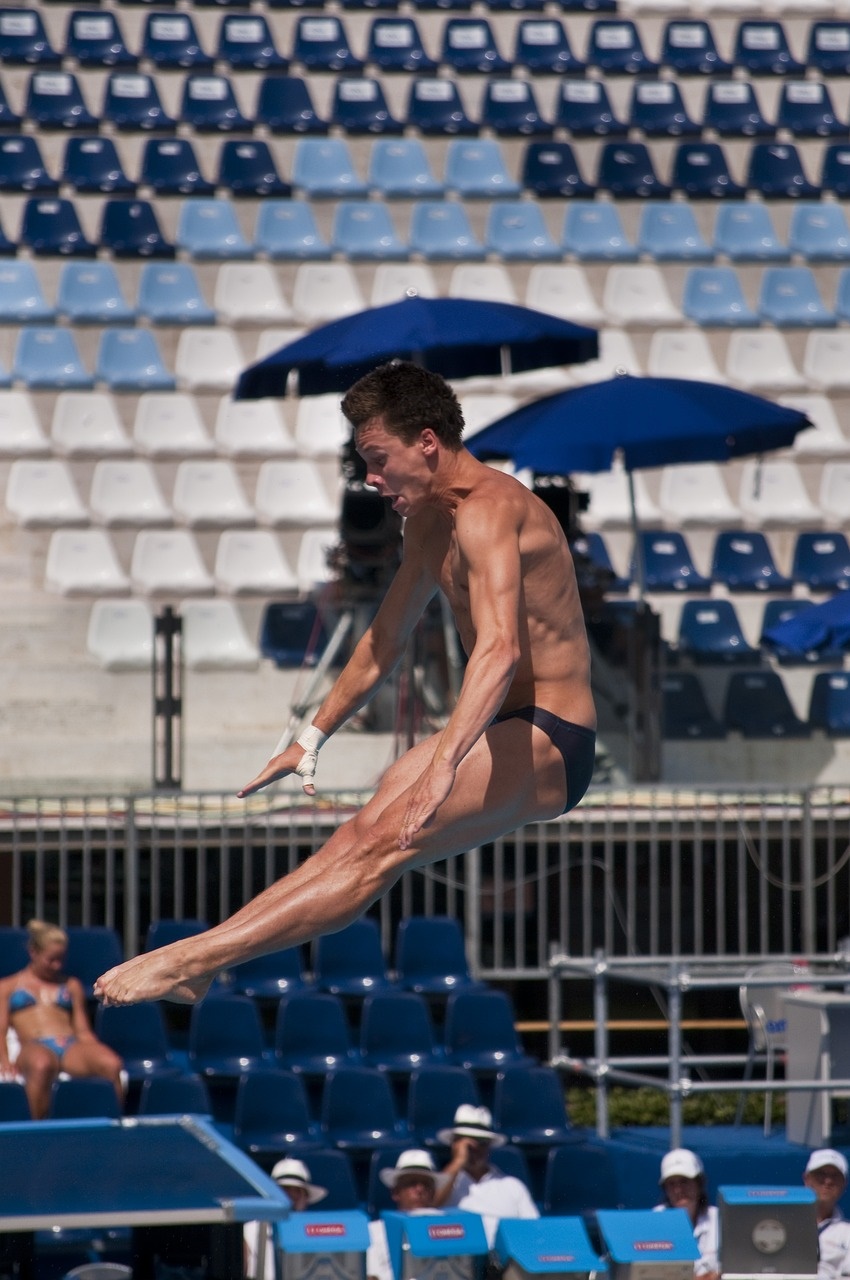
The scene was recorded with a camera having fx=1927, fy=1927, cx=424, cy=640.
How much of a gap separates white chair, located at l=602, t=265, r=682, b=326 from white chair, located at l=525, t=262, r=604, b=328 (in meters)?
0.13

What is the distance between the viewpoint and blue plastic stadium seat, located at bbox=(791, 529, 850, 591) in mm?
13109

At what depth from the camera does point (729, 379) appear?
14.6m

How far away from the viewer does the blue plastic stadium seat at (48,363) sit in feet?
45.6

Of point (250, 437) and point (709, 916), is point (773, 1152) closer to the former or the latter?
point (709, 916)

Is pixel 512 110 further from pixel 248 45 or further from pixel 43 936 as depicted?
pixel 43 936

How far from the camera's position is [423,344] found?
9.44m

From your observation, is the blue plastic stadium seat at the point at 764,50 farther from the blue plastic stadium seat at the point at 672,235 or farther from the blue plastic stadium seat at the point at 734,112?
the blue plastic stadium seat at the point at 672,235

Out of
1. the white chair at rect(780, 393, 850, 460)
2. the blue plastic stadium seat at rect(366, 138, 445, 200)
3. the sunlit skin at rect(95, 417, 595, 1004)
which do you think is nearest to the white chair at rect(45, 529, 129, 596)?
the blue plastic stadium seat at rect(366, 138, 445, 200)

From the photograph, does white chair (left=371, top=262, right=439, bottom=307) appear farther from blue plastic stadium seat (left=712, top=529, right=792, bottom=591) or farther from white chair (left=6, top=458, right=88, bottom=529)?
blue plastic stadium seat (left=712, top=529, right=792, bottom=591)

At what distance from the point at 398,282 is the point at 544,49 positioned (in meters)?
2.78

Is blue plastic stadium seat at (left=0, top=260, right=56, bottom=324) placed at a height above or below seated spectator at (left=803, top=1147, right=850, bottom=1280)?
above

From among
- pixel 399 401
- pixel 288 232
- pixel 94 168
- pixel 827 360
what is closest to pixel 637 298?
pixel 827 360

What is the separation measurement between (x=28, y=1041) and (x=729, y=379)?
851cm

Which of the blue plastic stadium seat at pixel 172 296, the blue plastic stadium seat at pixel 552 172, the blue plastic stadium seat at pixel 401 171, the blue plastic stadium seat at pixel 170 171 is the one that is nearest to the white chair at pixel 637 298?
the blue plastic stadium seat at pixel 552 172
